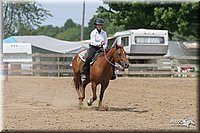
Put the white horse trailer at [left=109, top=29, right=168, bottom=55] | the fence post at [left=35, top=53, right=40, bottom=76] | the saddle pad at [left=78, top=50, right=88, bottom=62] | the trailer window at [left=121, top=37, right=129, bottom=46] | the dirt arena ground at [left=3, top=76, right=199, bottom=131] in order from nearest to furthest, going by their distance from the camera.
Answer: the dirt arena ground at [left=3, top=76, right=199, bottom=131], the saddle pad at [left=78, top=50, right=88, bottom=62], the fence post at [left=35, top=53, right=40, bottom=76], the white horse trailer at [left=109, top=29, right=168, bottom=55], the trailer window at [left=121, top=37, right=129, bottom=46]

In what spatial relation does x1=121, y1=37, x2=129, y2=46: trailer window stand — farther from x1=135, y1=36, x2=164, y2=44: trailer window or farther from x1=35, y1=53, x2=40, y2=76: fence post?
x1=35, y1=53, x2=40, y2=76: fence post

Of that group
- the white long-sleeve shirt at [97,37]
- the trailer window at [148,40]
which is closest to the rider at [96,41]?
the white long-sleeve shirt at [97,37]

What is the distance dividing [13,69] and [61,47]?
8.02 meters

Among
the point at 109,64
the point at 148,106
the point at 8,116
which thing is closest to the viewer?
the point at 8,116

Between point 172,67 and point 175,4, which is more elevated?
point 175,4

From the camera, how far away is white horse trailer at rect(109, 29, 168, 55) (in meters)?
27.7

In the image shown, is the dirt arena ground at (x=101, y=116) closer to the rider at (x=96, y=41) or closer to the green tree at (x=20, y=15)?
the rider at (x=96, y=41)

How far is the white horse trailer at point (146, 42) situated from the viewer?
27.7 m

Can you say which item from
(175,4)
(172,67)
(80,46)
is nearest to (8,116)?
(172,67)

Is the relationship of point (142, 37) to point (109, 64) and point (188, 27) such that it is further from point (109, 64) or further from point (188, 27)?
point (109, 64)

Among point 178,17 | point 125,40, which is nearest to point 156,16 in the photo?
point 178,17

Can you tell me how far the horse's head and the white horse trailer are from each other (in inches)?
716

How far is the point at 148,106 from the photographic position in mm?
10109

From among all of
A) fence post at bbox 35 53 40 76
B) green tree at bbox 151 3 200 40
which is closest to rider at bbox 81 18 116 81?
fence post at bbox 35 53 40 76
